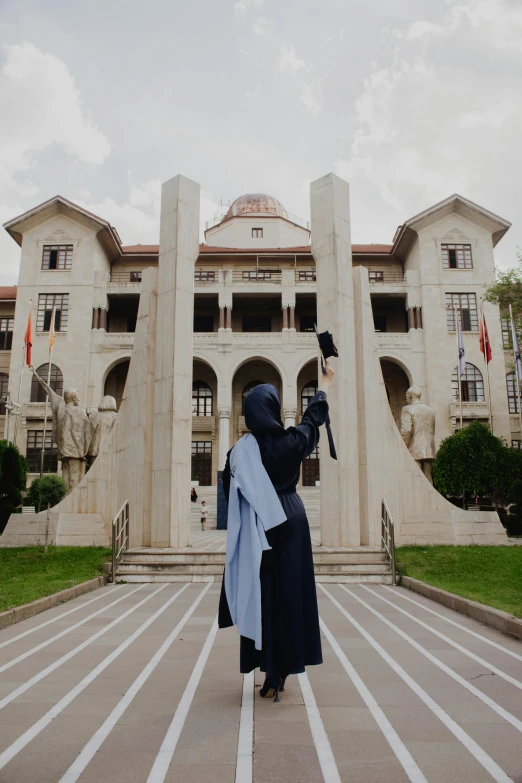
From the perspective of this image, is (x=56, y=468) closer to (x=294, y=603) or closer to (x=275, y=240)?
(x=275, y=240)

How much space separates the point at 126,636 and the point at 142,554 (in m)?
4.92

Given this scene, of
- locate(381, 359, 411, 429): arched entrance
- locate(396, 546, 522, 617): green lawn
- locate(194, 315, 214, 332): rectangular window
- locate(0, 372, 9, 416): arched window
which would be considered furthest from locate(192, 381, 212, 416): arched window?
locate(396, 546, 522, 617): green lawn

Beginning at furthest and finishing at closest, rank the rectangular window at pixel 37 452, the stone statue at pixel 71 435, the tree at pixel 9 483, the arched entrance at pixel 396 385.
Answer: the arched entrance at pixel 396 385 < the rectangular window at pixel 37 452 < the tree at pixel 9 483 < the stone statue at pixel 71 435

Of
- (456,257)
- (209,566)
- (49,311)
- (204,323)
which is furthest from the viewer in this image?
(204,323)

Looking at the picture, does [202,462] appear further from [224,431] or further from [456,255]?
[456,255]

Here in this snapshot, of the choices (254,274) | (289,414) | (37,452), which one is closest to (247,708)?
(289,414)

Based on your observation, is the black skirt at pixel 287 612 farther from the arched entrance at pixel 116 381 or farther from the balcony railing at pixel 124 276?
the balcony railing at pixel 124 276

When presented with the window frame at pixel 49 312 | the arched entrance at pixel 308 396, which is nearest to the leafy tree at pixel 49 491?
the window frame at pixel 49 312

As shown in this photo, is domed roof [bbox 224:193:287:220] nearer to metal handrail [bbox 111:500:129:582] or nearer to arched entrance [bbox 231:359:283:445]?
arched entrance [bbox 231:359:283:445]

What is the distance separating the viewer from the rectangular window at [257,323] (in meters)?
39.2

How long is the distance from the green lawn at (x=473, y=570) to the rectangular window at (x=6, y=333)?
31.9 meters

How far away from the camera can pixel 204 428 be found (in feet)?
122

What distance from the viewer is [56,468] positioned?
1284 inches

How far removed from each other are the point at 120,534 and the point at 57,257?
2854 centimetres
